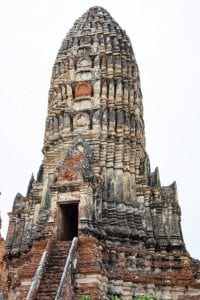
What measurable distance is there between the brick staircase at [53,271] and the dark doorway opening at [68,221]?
4.06 feet

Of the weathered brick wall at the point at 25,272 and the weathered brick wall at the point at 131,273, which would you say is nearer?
the weathered brick wall at the point at 131,273

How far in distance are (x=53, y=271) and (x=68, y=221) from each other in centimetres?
346

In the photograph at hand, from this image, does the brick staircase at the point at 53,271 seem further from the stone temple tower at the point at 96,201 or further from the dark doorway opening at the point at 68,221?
the dark doorway opening at the point at 68,221

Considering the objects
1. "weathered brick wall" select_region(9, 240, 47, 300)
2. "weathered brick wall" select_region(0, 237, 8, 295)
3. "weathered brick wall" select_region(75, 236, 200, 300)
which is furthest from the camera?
"weathered brick wall" select_region(0, 237, 8, 295)

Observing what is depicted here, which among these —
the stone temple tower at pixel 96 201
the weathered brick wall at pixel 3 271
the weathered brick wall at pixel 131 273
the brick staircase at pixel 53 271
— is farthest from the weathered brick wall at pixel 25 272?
the weathered brick wall at pixel 131 273

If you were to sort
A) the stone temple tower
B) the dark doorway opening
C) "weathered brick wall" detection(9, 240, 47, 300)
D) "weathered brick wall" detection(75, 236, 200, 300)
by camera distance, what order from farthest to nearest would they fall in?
the dark doorway opening → the stone temple tower → "weathered brick wall" detection(9, 240, 47, 300) → "weathered brick wall" detection(75, 236, 200, 300)

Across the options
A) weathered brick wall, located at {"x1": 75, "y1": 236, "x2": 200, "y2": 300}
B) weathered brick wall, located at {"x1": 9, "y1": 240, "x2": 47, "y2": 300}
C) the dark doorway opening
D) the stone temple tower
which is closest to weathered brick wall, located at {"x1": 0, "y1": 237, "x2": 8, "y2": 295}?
the stone temple tower

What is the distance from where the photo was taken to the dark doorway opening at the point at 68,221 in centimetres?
1672

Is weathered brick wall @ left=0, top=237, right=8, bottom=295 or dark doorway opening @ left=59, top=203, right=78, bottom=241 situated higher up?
dark doorway opening @ left=59, top=203, right=78, bottom=241

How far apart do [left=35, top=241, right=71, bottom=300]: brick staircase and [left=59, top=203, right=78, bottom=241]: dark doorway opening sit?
1238mm

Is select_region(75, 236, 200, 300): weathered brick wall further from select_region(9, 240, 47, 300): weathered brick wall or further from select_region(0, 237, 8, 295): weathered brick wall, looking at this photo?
select_region(0, 237, 8, 295): weathered brick wall

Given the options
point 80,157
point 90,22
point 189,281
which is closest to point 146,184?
point 80,157

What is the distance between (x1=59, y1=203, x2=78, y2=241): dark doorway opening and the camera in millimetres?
16719

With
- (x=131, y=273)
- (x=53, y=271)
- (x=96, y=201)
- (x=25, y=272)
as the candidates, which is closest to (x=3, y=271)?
(x=25, y=272)
